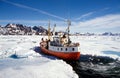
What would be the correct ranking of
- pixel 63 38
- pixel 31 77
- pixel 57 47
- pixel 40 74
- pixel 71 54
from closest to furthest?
pixel 31 77 → pixel 40 74 → pixel 71 54 → pixel 57 47 → pixel 63 38

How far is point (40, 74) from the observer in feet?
61.3

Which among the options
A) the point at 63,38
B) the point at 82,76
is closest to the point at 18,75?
the point at 82,76

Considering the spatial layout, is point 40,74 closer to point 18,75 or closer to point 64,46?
point 18,75

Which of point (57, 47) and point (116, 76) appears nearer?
point (116, 76)

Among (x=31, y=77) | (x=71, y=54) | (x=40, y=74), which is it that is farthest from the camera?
(x=71, y=54)

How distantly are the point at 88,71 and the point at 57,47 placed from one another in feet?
41.6

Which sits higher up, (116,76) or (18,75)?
(18,75)

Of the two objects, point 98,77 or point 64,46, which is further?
point 64,46

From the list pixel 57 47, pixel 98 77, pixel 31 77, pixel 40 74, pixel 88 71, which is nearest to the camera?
pixel 31 77

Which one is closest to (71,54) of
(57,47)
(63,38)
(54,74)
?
(57,47)

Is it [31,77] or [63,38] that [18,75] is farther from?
[63,38]

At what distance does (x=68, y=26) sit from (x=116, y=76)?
2128cm

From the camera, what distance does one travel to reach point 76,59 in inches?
1380

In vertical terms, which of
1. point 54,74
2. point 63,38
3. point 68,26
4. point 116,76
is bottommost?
point 116,76
